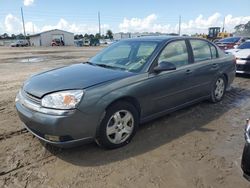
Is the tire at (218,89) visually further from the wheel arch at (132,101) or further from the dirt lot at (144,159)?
the wheel arch at (132,101)

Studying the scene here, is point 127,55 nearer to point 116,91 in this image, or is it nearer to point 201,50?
point 116,91

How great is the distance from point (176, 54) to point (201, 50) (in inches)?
38.2

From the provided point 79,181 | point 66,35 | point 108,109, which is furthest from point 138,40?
point 66,35

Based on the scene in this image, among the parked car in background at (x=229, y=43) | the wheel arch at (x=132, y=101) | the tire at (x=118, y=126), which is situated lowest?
the tire at (x=118, y=126)

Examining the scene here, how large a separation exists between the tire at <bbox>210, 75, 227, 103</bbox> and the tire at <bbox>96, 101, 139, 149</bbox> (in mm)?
2618

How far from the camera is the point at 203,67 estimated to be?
16.8 ft

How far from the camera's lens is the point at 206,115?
5.07 metres

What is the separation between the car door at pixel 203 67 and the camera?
4953mm

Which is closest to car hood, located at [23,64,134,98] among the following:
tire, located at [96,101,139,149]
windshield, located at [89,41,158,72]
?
windshield, located at [89,41,158,72]

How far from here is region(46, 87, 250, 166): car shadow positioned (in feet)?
11.2

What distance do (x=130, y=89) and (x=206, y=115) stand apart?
2169 mm

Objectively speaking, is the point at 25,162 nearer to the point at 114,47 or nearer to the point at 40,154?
the point at 40,154

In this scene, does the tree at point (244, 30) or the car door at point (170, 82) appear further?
the tree at point (244, 30)

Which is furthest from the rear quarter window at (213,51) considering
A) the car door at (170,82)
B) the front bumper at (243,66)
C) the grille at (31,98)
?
the grille at (31,98)
